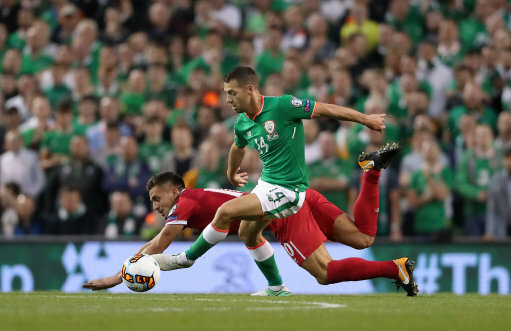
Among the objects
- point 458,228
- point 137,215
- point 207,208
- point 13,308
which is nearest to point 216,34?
point 137,215

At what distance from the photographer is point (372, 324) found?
5.98 meters

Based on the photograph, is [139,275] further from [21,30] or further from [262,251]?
[21,30]

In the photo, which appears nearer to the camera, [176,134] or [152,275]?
[152,275]

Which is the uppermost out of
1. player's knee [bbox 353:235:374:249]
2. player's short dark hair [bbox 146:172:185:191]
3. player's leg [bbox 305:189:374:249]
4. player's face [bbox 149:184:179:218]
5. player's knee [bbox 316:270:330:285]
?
player's short dark hair [bbox 146:172:185:191]

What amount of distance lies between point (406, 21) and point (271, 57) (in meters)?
2.33

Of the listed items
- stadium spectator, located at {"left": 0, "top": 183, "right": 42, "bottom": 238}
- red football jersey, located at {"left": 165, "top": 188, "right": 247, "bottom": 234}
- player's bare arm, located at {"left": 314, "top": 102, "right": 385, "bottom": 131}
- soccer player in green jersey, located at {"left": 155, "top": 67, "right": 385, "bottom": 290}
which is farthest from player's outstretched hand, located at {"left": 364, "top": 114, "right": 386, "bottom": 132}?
stadium spectator, located at {"left": 0, "top": 183, "right": 42, "bottom": 238}

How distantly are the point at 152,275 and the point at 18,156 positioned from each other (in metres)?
5.54

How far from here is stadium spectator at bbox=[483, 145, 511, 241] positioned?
460 inches

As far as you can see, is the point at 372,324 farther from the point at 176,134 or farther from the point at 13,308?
the point at 176,134

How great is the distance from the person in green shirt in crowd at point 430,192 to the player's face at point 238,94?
4.42 metres

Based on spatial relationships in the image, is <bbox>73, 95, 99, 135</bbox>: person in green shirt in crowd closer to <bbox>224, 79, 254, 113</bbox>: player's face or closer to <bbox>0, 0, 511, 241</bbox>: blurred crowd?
<bbox>0, 0, 511, 241</bbox>: blurred crowd

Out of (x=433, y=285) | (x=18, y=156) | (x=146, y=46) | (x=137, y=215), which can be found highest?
(x=146, y=46)

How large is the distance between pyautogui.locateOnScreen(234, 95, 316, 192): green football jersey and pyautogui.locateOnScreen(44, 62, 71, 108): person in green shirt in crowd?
692 centimetres

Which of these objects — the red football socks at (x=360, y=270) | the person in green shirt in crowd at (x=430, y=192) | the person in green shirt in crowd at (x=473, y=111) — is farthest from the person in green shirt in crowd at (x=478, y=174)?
the red football socks at (x=360, y=270)
